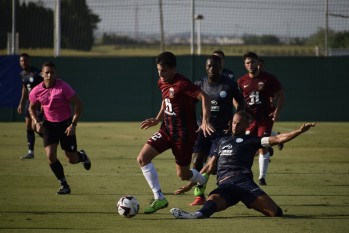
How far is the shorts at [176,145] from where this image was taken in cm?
1171

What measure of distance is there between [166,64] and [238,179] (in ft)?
6.50

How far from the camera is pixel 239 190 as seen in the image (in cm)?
1086

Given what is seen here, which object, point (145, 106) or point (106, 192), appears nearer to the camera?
point (106, 192)

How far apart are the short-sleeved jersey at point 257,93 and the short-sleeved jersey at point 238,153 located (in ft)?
15.0

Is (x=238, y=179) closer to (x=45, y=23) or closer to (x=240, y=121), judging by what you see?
(x=240, y=121)

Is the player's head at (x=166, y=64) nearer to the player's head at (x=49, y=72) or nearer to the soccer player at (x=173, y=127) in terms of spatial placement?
the soccer player at (x=173, y=127)

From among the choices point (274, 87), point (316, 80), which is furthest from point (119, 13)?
point (274, 87)

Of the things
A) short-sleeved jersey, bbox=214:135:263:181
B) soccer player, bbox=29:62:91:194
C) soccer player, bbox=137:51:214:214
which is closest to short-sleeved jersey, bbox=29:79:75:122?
soccer player, bbox=29:62:91:194

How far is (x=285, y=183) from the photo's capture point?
1516 cm

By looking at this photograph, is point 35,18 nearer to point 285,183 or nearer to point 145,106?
point 145,106

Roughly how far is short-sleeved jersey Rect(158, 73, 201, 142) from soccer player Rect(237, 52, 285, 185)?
3834mm

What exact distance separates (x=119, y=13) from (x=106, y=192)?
18.6 meters

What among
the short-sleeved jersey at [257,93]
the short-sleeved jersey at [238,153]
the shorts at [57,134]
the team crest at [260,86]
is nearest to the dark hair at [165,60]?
the short-sleeved jersey at [238,153]

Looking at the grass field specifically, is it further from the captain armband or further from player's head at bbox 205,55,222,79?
player's head at bbox 205,55,222,79
